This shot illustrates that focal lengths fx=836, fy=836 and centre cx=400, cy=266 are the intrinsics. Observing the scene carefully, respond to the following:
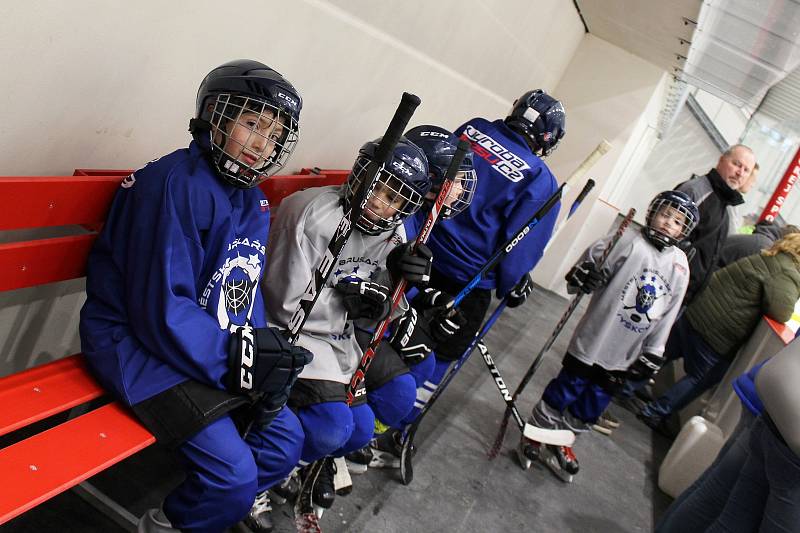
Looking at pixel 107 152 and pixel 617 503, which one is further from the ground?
pixel 107 152

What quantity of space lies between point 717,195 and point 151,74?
435 cm

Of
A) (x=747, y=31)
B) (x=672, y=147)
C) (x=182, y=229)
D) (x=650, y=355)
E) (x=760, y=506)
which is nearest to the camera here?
(x=182, y=229)

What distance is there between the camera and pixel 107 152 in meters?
2.39

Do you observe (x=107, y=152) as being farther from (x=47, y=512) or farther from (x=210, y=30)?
(x=47, y=512)

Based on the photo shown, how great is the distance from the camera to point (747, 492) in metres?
2.77

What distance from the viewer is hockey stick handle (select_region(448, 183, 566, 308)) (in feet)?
11.8

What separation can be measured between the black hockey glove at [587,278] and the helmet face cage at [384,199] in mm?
1981

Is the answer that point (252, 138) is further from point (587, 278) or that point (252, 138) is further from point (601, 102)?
point (601, 102)

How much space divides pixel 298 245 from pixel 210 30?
732 mm

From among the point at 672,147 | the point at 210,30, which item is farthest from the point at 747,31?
the point at 672,147

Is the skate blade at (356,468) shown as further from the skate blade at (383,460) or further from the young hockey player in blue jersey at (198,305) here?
the young hockey player in blue jersey at (198,305)

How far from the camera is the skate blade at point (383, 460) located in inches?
140

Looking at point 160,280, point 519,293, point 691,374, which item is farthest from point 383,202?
point 691,374

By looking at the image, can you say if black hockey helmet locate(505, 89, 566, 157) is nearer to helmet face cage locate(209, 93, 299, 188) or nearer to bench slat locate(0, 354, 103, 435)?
helmet face cage locate(209, 93, 299, 188)
